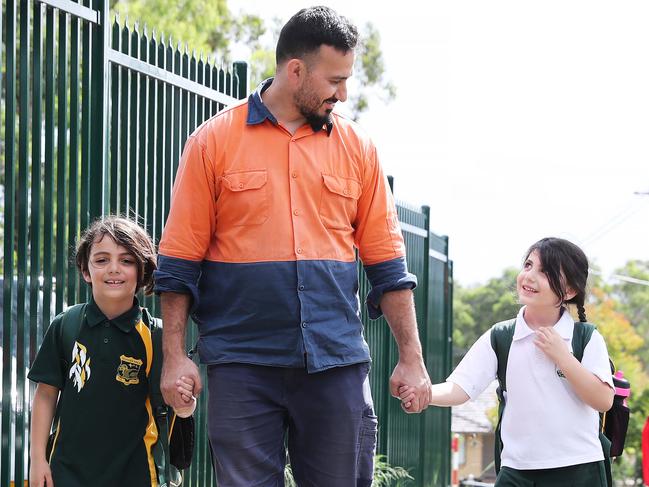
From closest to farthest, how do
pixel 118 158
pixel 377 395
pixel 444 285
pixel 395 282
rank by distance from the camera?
1. pixel 395 282
2. pixel 118 158
3. pixel 377 395
4. pixel 444 285

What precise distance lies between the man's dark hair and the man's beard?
13cm

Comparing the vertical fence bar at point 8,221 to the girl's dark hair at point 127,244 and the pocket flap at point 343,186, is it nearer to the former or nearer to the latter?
the girl's dark hair at point 127,244

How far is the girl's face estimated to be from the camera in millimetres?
4898

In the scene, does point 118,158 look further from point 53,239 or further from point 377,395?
point 377,395

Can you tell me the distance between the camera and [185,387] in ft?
11.8

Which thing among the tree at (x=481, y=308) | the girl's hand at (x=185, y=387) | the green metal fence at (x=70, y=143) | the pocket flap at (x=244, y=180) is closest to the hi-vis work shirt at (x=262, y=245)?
the pocket flap at (x=244, y=180)

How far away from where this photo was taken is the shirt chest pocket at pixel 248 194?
3.71 metres

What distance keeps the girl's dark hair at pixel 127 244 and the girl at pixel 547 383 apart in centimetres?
137

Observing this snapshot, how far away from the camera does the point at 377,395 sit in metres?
8.87

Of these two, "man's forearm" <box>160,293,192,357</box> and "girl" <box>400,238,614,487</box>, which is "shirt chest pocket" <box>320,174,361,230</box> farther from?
"girl" <box>400,238,614,487</box>

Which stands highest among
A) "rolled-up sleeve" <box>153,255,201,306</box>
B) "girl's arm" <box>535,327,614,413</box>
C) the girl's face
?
"rolled-up sleeve" <box>153,255,201,306</box>

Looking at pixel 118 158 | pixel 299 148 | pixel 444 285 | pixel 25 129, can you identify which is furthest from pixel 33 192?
pixel 444 285

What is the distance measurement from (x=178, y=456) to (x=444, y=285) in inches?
340

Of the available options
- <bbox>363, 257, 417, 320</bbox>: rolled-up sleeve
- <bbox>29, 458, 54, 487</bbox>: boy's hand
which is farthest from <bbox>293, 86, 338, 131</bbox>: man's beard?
<bbox>29, 458, 54, 487</bbox>: boy's hand
